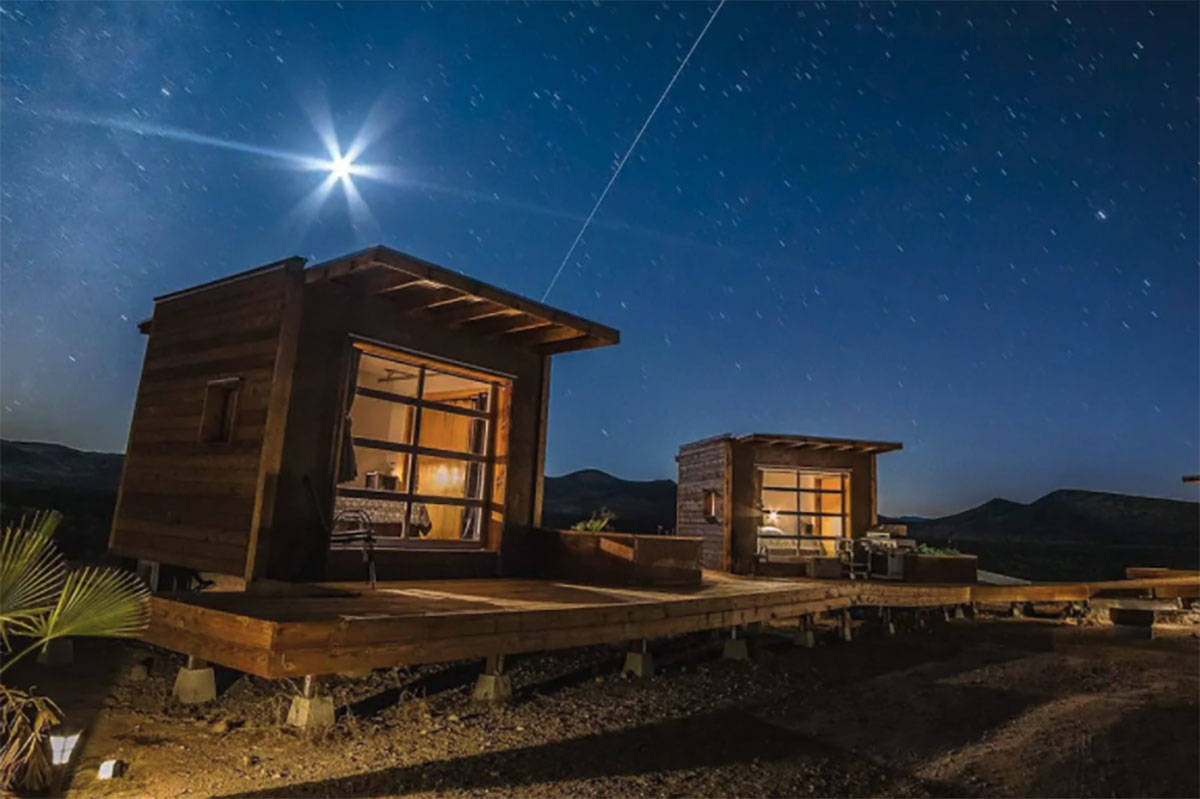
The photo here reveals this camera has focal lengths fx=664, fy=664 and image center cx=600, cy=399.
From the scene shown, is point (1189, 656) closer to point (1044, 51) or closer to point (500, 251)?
point (1044, 51)

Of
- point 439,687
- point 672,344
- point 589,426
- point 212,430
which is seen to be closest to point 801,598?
point 439,687

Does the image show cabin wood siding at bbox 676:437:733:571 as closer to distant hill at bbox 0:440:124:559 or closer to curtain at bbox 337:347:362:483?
curtain at bbox 337:347:362:483

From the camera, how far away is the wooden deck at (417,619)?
166 inches

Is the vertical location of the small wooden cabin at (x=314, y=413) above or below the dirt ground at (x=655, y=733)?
above

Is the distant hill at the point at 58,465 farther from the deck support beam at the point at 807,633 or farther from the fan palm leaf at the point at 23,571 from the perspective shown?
the fan palm leaf at the point at 23,571

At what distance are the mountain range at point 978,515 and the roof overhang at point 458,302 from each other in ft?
43.9

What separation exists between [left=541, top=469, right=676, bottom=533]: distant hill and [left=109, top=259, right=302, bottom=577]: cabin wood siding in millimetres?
47637

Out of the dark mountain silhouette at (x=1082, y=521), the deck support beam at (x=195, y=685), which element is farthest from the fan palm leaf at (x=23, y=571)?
the dark mountain silhouette at (x=1082, y=521)

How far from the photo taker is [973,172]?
502 inches

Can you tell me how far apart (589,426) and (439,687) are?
125 feet

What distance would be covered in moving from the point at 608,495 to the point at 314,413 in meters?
60.7

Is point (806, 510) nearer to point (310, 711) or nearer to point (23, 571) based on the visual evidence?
point (310, 711)

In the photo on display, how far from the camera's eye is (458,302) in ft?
24.2

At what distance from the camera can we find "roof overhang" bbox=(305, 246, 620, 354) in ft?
20.9
